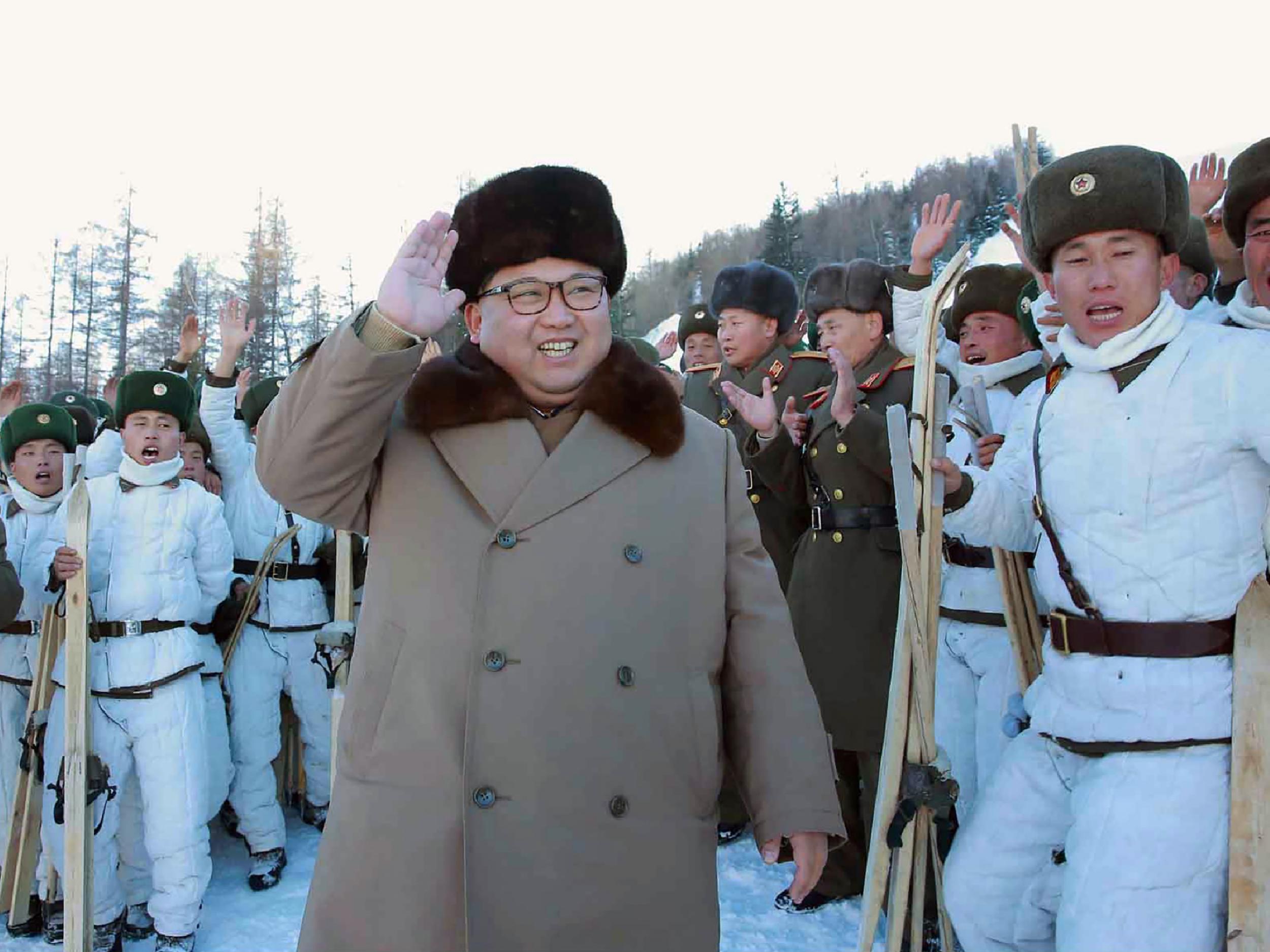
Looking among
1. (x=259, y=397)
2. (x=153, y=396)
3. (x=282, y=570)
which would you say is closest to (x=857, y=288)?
(x=153, y=396)

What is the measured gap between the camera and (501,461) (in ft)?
6.40

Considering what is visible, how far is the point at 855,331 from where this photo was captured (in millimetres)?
4152

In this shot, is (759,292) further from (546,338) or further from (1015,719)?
(546,338)

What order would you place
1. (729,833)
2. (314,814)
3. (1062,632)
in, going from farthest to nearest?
1. (314,814)
2. (729,833)
3. (1062,632)

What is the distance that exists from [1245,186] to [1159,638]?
1.33 m

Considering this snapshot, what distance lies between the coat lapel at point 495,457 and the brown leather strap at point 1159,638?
1.32 metres

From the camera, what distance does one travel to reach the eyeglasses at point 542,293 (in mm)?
2070

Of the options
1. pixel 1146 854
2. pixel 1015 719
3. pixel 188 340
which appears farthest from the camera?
pixel 188 340

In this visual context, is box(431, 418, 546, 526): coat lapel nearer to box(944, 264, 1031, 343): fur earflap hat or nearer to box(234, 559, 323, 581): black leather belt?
box(944, 264, 1031, 343): fur earflap hat

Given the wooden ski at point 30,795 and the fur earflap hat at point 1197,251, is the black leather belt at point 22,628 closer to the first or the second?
the wooden ski at point 30,795

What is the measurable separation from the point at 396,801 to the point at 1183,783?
5.53 ft

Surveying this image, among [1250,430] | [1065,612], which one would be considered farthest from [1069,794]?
[1250,430]

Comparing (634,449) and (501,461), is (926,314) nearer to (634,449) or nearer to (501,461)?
(634,449)

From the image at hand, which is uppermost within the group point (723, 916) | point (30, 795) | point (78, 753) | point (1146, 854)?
point (1146, 854)
